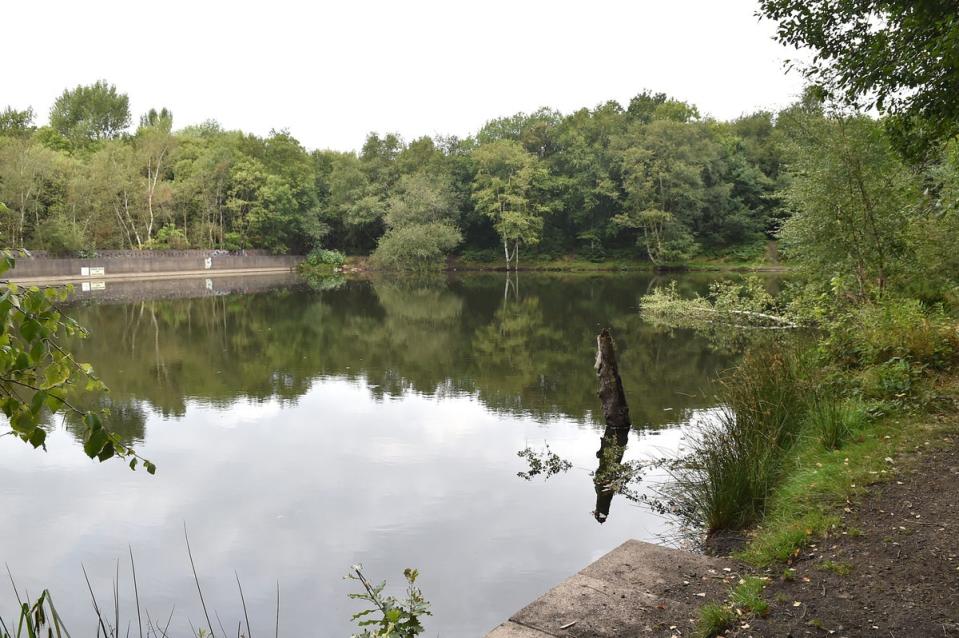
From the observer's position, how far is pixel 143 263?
42.3m

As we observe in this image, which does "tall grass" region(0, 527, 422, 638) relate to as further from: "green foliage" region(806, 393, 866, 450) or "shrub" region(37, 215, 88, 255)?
"shrub" region(37, 215, 88, 255)

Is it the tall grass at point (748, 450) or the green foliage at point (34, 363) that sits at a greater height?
the green foliage at point (34, 363)

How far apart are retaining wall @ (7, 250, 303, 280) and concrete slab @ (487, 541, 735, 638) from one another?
117 ft

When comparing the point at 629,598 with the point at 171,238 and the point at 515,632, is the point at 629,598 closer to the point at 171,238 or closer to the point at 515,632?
the point at 515,632

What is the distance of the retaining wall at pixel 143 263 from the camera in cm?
3631

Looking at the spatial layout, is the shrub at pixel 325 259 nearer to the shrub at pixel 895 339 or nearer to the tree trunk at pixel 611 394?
the tree trunk at pixel 611 394

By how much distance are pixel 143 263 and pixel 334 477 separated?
39.9 meters

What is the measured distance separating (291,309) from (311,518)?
18386mm

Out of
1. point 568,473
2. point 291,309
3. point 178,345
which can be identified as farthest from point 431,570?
point 291,309

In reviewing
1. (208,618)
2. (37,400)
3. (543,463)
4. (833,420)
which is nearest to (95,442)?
(37,400)

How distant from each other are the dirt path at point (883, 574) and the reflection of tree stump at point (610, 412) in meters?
3.10

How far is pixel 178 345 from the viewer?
640 inches

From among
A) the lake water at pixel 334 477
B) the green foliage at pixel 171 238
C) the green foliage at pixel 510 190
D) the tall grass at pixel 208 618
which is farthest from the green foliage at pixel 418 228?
the tall grass at pixel 208 618

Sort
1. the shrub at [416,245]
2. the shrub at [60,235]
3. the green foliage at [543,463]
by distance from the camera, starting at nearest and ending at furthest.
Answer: the green foliage at [543,463] → the shrub at [60,235] → the shrub at [416,245]
